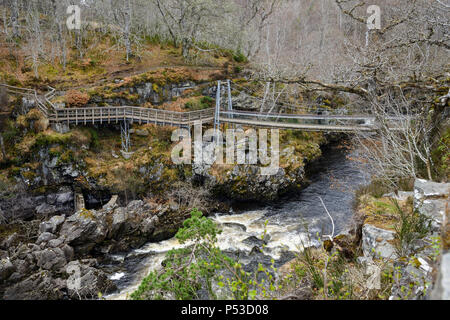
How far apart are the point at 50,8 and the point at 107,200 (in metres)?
19.4

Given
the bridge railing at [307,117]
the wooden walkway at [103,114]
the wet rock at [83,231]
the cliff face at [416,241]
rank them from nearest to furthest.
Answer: the cliff face at [416,241] → the wet rock at [83,231] → the bridge railing at [307,117] → the wooden walkway at [103,114]

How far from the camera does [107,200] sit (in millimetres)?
14438

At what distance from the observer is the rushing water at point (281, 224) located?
10.8 m

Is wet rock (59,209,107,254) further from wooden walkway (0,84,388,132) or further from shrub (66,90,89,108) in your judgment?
shrub (66,90,89,108)

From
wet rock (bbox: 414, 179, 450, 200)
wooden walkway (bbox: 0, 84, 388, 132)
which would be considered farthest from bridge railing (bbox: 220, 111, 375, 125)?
wet rock (bbox: 414, 179, 450, 200)

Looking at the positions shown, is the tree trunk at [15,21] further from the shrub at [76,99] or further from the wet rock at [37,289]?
the wet rock at [37,289]

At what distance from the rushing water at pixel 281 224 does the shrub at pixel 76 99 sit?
32.3 ft

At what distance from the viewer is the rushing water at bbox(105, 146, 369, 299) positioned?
10.8m

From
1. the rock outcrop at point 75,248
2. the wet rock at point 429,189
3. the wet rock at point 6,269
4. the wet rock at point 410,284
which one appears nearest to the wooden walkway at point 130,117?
the rock outcrop at point 75,248

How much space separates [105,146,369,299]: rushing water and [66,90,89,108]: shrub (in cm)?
985

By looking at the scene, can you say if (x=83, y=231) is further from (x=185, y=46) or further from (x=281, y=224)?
(x=185, y=46)

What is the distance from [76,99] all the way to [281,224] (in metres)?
13.9

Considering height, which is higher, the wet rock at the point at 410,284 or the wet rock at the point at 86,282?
the wet rock at the point at 410,284
